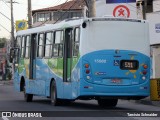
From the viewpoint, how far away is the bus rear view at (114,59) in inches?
777

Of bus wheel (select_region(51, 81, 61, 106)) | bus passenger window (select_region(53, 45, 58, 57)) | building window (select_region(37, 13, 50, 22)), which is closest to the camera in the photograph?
bus wheel (select_region(51, 81, 61, 106))

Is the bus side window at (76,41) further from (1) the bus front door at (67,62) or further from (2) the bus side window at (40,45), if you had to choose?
(2) the bus side window at (40,45)

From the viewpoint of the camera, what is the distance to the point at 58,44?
22250mm

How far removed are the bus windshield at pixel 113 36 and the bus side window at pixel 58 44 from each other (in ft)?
7.26

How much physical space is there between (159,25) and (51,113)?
18590 millimetres

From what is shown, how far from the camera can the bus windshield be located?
1988 centimetres

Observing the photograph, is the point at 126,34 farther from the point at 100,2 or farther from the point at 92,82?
the point at 100,2

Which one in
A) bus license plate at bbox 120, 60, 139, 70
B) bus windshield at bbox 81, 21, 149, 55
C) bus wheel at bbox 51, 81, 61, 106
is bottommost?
bus wheel at bbox 51, 81, 61, 106

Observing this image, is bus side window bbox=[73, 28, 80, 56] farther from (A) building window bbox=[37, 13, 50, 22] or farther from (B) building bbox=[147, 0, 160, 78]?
(A) building window bbox=[37, 13, 50, 22]

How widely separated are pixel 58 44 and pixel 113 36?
2.98 meters

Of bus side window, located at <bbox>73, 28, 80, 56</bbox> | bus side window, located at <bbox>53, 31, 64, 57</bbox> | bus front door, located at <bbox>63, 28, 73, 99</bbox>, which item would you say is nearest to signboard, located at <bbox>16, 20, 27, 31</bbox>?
bus side window, located at <bbox>53, 31, 64, 57</bbox>

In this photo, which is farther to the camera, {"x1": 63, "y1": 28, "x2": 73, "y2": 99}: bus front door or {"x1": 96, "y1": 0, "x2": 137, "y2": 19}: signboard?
Answer: {"x1": 96, "y1": 0, "x2": 137, "y2": 19}: signboard

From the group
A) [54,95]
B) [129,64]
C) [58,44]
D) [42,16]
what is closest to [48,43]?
[58,44]

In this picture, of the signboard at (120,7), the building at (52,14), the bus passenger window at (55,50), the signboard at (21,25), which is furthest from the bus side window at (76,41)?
the building at (52,14)
